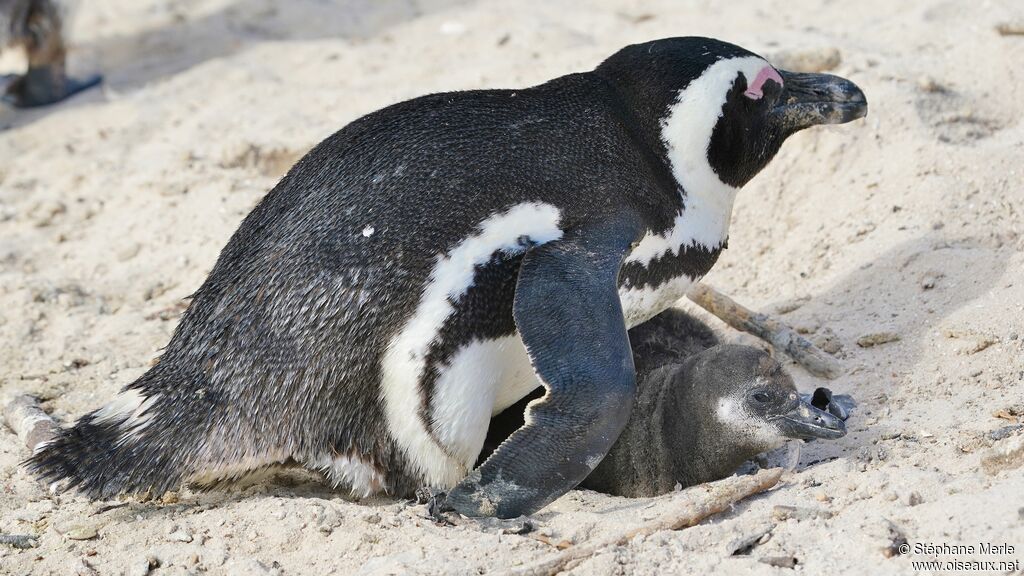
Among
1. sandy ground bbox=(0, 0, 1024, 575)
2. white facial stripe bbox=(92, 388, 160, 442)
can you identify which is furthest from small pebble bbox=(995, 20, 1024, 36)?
white facial stripe bbox=(92, 388, 160, 442)

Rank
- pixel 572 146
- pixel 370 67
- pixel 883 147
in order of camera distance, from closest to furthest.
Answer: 1. pixel 572 146
2. pixel 883 147
3. pixel 370 67

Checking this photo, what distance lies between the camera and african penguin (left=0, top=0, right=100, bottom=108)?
6.51 metres

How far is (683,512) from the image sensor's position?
2.65 m

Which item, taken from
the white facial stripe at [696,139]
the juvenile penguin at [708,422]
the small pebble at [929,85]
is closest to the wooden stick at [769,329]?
the white facial stripe at [696,139]

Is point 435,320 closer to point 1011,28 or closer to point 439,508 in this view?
point 439,508

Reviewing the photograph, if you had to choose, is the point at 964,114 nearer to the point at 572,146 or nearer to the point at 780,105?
the point at 780,105

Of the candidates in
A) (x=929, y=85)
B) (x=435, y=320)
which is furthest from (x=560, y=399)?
(x=929, y=85)

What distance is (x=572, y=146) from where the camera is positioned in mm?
3139

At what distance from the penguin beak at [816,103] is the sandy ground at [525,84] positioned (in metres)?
0.70

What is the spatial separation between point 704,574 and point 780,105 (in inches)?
65.6

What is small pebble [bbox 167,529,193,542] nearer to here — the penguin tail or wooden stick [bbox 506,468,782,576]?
the penguin tail

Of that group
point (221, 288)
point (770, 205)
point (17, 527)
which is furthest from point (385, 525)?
point (770, 205)

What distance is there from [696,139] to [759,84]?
281mm

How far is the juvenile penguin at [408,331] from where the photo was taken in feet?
9.07
